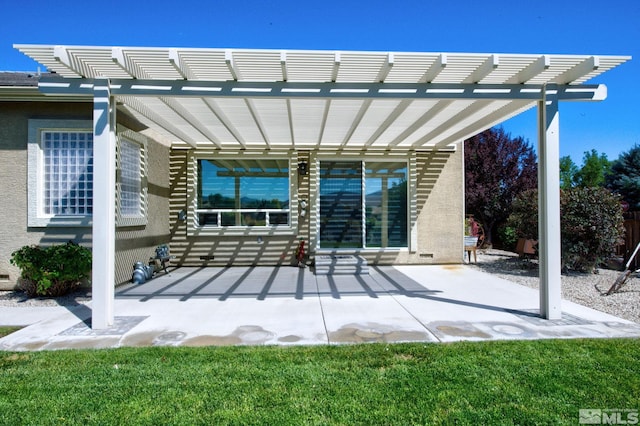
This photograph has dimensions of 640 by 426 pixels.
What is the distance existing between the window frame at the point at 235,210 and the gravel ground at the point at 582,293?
3496 mm

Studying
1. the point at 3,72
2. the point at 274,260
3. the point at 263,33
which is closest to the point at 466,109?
the point at 263,33

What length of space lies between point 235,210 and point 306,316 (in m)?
5.55

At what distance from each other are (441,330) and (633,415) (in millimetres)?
2040

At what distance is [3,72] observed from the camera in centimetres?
761

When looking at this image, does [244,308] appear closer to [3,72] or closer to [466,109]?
[466,109]

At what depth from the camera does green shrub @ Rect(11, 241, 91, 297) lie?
616 centimetres

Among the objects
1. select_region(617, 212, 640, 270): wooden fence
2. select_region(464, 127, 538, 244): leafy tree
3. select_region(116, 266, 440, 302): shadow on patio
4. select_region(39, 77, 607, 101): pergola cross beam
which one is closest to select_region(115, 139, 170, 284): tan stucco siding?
select_region(116, 266, 440, 302): shadow on patio

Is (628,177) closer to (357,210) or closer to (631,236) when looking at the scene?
(631,236)

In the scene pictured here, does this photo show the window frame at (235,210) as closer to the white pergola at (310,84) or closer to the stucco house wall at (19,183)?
the stucco house wall at (19,183)

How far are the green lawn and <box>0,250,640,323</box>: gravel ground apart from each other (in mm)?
2285

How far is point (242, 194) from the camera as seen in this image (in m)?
10.2

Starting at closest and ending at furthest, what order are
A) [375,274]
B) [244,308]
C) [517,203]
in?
[244,308] < [375,274] < [517,203]

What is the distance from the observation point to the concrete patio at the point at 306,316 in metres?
4.36

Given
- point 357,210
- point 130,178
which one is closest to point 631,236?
point 357,210
